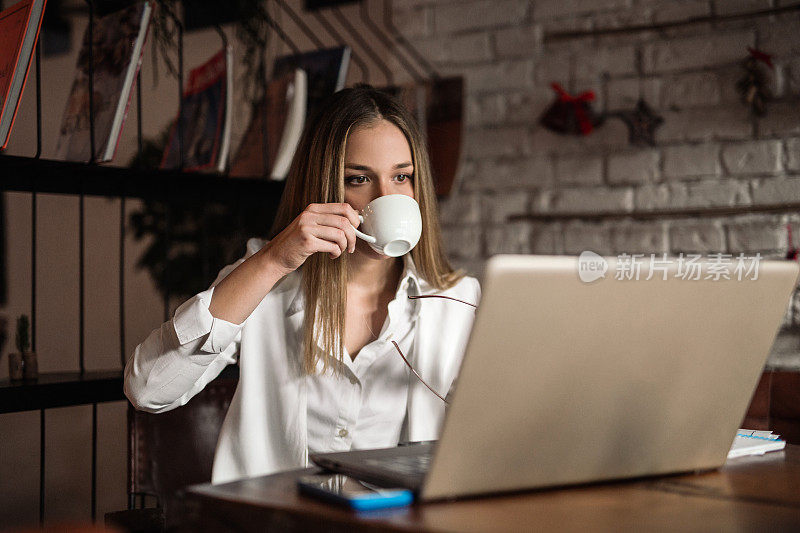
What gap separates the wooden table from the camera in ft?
Answer: 1.97

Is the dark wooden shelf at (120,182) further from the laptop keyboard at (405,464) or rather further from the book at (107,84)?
the laptop keyboard at (405,464)

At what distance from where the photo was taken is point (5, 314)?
2.86 m

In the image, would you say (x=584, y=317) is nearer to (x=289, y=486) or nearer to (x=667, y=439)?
(x=667, y=439)

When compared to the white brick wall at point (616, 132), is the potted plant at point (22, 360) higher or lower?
lower

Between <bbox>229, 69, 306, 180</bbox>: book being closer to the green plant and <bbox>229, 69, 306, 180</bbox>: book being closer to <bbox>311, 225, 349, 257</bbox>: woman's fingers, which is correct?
the green plant

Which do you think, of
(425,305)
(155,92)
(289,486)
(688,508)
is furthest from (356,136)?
(155,92)

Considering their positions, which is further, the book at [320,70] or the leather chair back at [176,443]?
the book at [320,70]

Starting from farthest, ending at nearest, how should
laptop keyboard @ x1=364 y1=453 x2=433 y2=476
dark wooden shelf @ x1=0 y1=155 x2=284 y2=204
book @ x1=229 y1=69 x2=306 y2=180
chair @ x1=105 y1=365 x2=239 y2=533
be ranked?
book @ x1=229 y1=69 x2=306 y2=180 < dark wooden shelf @ x1=0 y1=155 x2=284 y2=204 < chair @ x1=105 y1=365 x2=239 y2=533 < laptop keyboard @ x1=364 y1=453 x2=433 y2=476

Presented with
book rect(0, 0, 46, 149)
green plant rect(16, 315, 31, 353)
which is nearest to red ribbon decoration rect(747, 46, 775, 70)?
book rect(0, 0, 46, 149)

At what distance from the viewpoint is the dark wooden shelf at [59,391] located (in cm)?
141

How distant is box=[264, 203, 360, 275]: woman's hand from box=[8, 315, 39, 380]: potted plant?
2.21 feet

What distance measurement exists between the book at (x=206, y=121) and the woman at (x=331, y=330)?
0.38 m

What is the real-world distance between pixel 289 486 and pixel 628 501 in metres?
0.30

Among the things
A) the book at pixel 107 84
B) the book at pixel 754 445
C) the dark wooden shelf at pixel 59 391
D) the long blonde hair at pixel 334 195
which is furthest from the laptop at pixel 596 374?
the book at pixel 107 84
